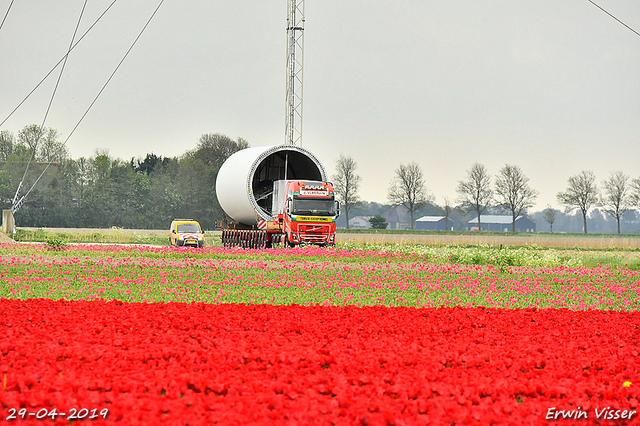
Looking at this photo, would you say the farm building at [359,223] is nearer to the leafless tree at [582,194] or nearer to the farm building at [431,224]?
the farm building at [431,224]

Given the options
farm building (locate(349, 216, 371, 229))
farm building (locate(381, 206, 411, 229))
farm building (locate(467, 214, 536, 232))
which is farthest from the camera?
farm building (locate(381, 206, 411, 229))

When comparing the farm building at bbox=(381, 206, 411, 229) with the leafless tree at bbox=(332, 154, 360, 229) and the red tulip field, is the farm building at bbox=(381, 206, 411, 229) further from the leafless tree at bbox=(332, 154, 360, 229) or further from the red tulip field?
the red tulip field

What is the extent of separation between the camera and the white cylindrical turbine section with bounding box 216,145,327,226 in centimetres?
2797

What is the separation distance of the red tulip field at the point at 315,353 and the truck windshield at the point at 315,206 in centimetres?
1264

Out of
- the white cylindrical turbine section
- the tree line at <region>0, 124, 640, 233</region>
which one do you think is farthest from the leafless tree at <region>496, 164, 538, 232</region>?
the white cylindrical turbine section

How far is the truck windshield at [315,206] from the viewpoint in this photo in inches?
1037

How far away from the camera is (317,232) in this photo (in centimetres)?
2680

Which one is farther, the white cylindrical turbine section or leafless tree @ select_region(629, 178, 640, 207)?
leafless tree @ select_region(629, 178, 640, 207)

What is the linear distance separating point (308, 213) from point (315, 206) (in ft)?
1.61

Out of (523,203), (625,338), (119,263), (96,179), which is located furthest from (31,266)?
(523,203)

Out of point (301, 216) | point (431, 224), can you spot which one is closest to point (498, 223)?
point (431, 224)

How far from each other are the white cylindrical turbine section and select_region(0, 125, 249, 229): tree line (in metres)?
35.4

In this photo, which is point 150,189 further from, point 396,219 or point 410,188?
point 396,219

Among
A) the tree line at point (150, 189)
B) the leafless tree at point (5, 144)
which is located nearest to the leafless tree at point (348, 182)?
the tree line at point (150, 189)
